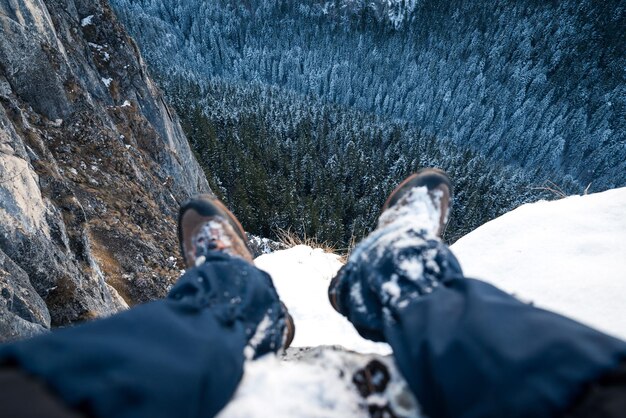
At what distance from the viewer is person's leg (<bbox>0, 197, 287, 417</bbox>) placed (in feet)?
2.18

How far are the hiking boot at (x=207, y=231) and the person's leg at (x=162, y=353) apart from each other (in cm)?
52

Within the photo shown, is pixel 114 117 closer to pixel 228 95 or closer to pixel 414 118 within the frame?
pixel 228 95

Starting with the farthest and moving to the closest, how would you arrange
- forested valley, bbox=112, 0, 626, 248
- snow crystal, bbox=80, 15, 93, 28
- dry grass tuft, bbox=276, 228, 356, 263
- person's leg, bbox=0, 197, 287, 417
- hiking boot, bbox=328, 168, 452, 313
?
forested valley, bbox=112, 0, 626, 248 → snow crystal, bbox=80, 15, 93, 28 → dry grass tuft, bbox=276, 228, 356, 263 → hiking boot, bbox=328, 168, 452, 313 → person's leg, bbox=0, 197, 287, 417

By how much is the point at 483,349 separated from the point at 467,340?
0.05 meters

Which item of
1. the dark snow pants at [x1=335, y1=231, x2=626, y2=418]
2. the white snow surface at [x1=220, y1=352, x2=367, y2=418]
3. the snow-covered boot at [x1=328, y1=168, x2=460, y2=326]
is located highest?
the dark snow pants at [x1=335, y1=231, x2=626, y2=418]

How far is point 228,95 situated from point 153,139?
5991 centimetres

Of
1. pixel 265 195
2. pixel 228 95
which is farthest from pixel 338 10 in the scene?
pixel 265 195

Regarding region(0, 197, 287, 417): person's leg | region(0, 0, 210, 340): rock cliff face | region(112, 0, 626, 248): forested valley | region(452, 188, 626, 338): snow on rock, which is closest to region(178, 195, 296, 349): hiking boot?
region(0, 197, 287, 417): person's leg

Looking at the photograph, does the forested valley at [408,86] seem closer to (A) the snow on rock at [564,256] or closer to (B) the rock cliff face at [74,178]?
(B) the rock cliff face at [74,178]

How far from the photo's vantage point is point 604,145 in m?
69.7

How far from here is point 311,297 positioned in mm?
2451

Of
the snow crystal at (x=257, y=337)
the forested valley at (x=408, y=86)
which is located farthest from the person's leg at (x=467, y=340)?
the forested valley at (x=408, y=86)

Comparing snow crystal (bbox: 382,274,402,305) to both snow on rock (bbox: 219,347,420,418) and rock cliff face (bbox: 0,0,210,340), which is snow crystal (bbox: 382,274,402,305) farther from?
rock cliff face (bbox: 0,0,210,340)

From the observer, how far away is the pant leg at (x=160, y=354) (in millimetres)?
665
